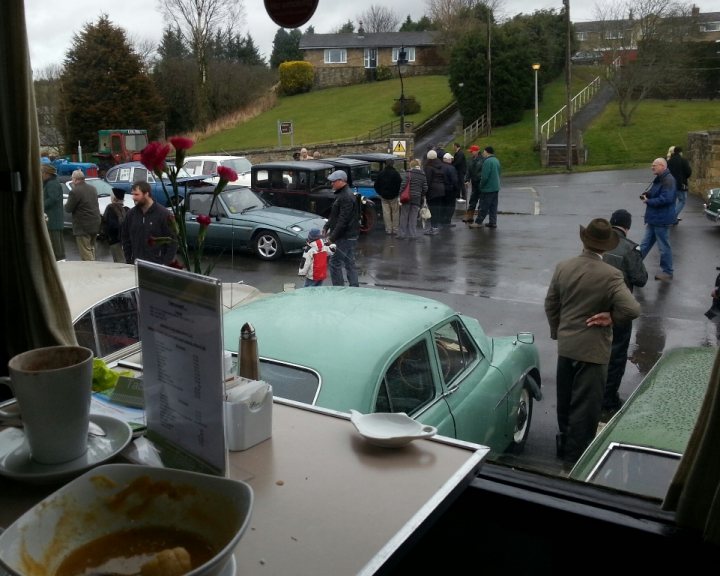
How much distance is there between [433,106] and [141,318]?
4.26 m

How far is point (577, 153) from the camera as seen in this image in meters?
5.33

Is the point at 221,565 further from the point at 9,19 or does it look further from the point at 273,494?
the point at 9,19

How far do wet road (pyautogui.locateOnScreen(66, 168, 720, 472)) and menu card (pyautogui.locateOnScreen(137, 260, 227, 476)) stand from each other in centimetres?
253

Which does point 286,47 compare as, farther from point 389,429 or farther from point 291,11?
point 389,429

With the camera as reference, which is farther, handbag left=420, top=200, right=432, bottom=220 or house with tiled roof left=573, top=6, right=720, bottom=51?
handbag left=420, top=200, right=432, bottom=220

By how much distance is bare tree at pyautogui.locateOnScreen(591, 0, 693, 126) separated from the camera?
288cm

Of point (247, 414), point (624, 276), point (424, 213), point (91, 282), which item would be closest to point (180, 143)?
point (247, 414)

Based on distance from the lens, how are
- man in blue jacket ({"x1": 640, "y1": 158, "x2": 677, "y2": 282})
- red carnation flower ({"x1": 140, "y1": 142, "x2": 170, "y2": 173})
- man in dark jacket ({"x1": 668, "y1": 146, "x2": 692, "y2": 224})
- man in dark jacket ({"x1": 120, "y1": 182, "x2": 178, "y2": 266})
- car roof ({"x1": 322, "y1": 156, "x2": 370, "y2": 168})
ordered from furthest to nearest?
car roof ({"x1": 322, "y1": 156, "x2": 370, "y2": 168}) < man in dark jacket ({"x1": 668, "y1": 146, "x2": 692, "y2": 224}) < man in blue jacket ({"x1": 640, "y1": 158, "x2": 677, "y2": 282}) < man in dark jacket ({"x1": 120, "y1": 182, "x2": 178, "y2": 266}) < red carnation flower ({"x1": 140, "y1": 142, "x2": 170, "y2": 173})

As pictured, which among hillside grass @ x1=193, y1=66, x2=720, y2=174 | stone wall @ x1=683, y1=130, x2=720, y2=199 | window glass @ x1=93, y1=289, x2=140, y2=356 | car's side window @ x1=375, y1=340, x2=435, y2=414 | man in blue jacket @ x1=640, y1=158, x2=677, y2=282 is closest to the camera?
car's side window @ x1=375, y1=340, x2=435, y2=414

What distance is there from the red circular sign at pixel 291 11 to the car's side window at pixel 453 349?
1.51 metres

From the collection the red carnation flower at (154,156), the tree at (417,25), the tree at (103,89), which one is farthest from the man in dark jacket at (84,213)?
the red carnation flower at (154,156)

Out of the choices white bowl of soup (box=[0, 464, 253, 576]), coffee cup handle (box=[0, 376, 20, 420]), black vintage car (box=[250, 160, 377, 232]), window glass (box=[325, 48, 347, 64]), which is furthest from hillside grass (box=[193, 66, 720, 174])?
black vintage car (box=[250, 160, 377, 232])

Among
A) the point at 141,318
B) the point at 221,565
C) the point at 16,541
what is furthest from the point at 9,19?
the point at 221,565

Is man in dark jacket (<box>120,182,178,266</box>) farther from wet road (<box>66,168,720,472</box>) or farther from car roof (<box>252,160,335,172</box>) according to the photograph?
car roof (<box>252,160,335,172</box>)
